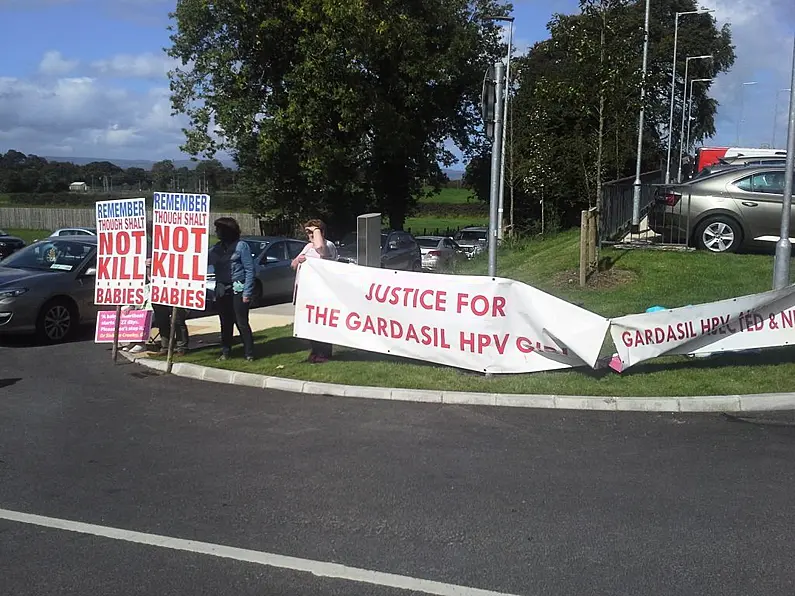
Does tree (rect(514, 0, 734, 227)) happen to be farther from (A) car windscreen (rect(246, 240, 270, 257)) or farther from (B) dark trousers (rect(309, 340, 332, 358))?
(B) dark trousers (rect(309, 340, 332, 358))

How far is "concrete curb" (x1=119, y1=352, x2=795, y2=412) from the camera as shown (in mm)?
7871

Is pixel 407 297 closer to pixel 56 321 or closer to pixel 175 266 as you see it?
pixel 175 266

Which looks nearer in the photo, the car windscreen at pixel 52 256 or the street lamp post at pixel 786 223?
the street lamp post at pixel 786 223

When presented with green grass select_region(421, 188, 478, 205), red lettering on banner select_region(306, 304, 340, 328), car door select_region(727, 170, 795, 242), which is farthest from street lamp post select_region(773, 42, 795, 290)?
green grass select_region(421, 188, 478, 205)

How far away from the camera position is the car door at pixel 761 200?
13961mm

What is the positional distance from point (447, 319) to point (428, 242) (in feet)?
62.6

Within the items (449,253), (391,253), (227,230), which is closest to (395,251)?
(391,253)

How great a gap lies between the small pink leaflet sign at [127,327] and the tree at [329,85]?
22397 mm

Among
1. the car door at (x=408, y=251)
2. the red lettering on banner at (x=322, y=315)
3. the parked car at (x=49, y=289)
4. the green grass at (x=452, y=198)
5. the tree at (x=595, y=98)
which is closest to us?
the red lettering on banner at (x=322, y=315)

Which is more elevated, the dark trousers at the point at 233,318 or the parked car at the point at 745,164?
the parked car at the point at 745,164

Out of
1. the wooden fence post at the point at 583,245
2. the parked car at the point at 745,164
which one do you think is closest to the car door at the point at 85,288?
the wooden fence post at the point at 583,245

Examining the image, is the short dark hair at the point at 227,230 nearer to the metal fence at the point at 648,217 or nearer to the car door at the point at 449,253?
the metal fence at the point at 648,217

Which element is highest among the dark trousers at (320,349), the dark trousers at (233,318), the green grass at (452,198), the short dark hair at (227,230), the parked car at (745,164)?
the green grass at (452,198)

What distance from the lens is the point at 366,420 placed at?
7.68 metres
